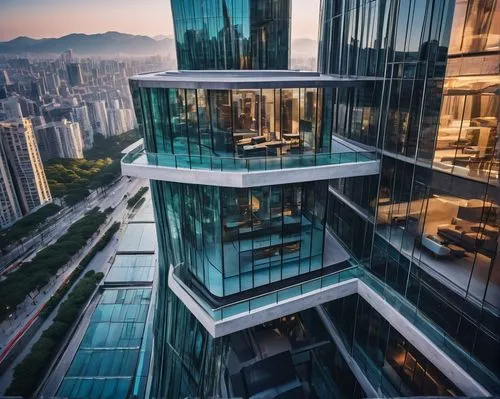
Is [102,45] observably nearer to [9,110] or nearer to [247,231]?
[9,110]

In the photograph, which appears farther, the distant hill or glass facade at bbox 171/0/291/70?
the distant hill

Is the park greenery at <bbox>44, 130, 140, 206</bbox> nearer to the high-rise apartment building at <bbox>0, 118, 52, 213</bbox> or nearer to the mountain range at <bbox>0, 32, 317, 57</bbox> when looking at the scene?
the high-rise apartment building at <bbox>0, 118, 52, 213</bbox>

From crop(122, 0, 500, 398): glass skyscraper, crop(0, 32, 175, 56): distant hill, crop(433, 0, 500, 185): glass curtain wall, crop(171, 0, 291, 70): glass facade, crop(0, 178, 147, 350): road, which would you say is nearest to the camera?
crop(433, 0, 500, 185): glass curtain wall

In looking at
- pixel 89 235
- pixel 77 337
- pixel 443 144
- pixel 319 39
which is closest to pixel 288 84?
pixel 443 144

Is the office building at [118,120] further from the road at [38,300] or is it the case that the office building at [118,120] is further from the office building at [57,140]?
the road at [38,300]

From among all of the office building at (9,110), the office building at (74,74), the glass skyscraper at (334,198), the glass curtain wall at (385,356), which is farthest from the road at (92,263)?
the office building at (74,74)

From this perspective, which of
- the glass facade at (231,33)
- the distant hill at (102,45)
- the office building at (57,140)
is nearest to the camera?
the glass facade at (231,33)

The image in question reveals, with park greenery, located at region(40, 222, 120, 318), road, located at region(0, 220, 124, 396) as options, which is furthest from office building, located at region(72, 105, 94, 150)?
park greenery, located at region(40, 222, 120, 318)
